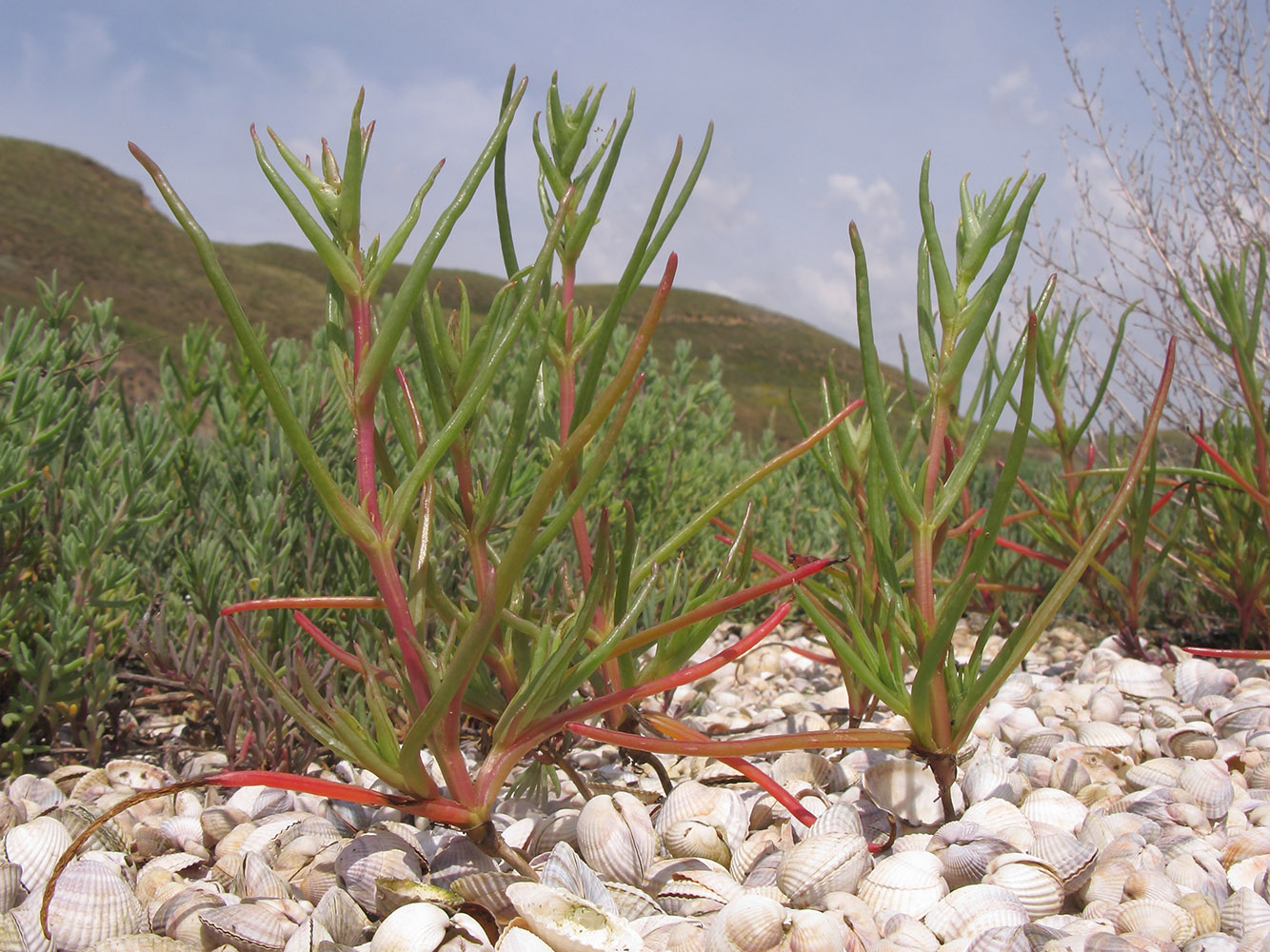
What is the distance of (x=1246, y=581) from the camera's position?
8.05ft

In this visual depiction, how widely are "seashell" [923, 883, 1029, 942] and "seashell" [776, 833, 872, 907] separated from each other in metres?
0.11

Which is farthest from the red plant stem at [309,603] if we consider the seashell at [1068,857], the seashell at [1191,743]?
the seashell at [1191,743]

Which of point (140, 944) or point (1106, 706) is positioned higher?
point (1106, 706)

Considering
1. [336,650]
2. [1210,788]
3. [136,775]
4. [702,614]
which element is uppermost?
[702,614]

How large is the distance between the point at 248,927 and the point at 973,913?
35.1 inches

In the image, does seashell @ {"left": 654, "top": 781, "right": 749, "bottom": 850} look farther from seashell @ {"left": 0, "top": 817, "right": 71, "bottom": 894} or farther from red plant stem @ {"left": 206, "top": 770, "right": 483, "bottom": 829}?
seashell @ {"left": 0, "top": 817, "right": 71, "bottom": 894}

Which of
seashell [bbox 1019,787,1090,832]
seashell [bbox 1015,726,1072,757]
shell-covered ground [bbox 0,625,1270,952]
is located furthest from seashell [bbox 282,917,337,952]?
seashell [bbox 1015,726,1072,757]

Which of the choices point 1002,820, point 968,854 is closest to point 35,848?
point 968,854

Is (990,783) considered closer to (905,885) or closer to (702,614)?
(905,885)

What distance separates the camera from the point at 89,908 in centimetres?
114

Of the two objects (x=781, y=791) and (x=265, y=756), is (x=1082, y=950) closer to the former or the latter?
(x=781, y=791)

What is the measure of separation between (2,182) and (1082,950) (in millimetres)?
66564

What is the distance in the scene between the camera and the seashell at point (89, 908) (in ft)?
3.70

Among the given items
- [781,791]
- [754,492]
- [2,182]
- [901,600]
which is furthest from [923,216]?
[2,182]
